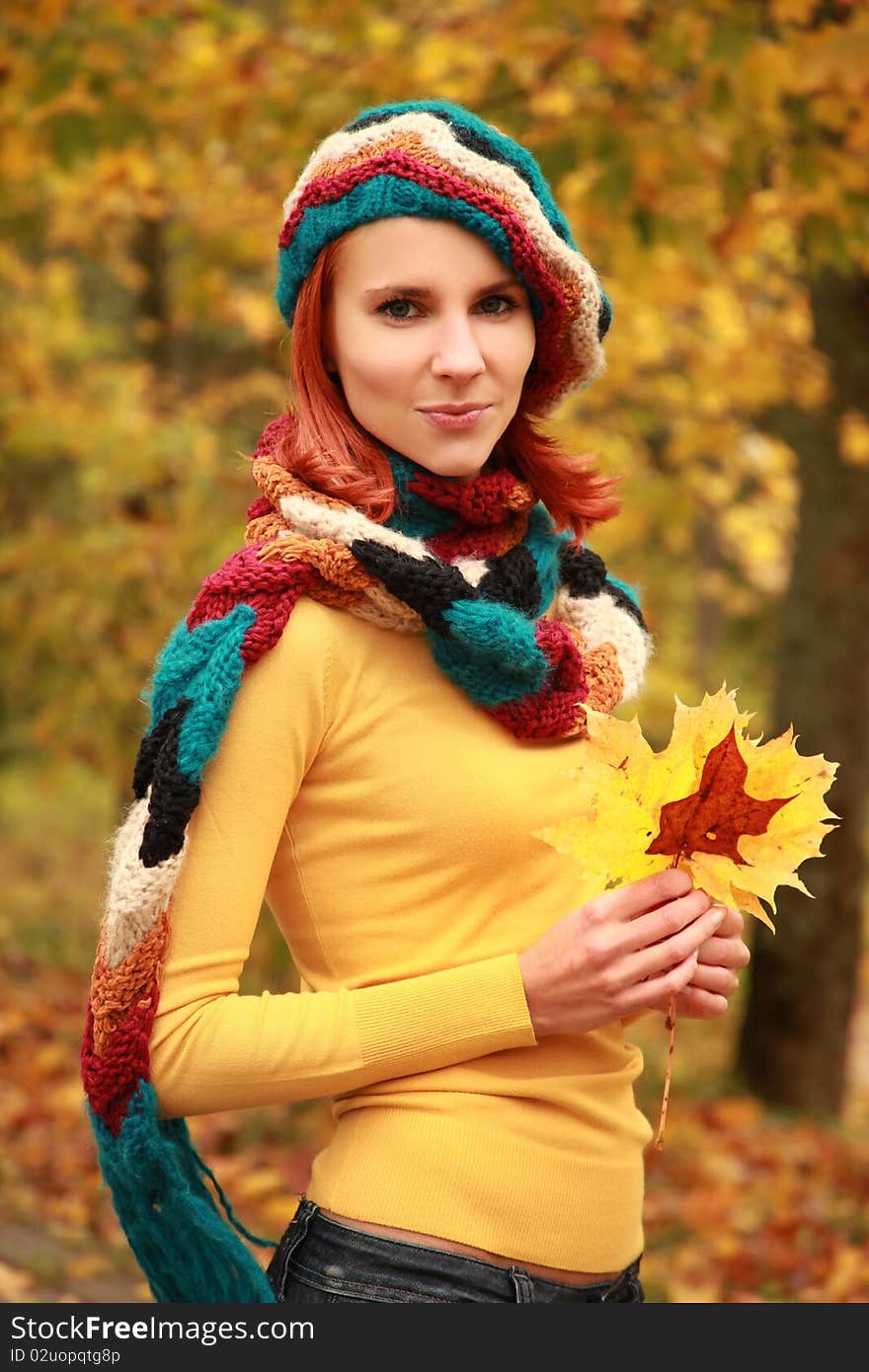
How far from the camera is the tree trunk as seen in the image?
20.5ft

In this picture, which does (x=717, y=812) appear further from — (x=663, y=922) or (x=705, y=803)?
(x=663, y=922)

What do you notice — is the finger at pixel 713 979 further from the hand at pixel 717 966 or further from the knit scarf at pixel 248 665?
the knit scarf at pixel 248 665

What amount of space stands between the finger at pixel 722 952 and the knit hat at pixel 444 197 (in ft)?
2.74

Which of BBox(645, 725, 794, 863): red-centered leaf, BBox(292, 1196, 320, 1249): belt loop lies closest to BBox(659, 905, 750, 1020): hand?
BBox(645, 725, 794, 863): red-centered leaf

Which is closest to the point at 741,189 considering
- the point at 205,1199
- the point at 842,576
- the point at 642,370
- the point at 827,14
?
the point at 827,14

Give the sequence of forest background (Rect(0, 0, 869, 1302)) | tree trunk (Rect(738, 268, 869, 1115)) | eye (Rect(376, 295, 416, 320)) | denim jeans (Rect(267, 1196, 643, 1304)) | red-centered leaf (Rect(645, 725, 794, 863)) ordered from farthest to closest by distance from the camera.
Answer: tree trunk (Rect(738, 268, 869, 1115)), forest background (Rect(0, 0, 869, 1302)), eye (Rect(376, 295, 416, 320)), denim jeans (Rect(267, 1196, 643, 1304)), red-centered leaf (Rect(645, 725, 794, 863))

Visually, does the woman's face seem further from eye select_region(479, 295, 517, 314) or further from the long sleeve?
the long sleeve

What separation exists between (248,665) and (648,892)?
532 mm

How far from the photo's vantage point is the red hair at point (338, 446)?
1.80 metres

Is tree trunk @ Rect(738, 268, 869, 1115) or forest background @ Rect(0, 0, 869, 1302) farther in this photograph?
tree trunk @ Rect(738, 268, 869, 1115)

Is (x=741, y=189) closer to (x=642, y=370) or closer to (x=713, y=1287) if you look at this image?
(x=713, y=1287)

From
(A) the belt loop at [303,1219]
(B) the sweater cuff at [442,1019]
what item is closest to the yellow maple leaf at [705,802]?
(B) the sweater cuff at [442,1019]

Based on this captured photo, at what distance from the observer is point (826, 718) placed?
254 inches

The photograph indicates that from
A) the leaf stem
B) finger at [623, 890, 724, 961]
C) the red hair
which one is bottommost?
the leaf stem
